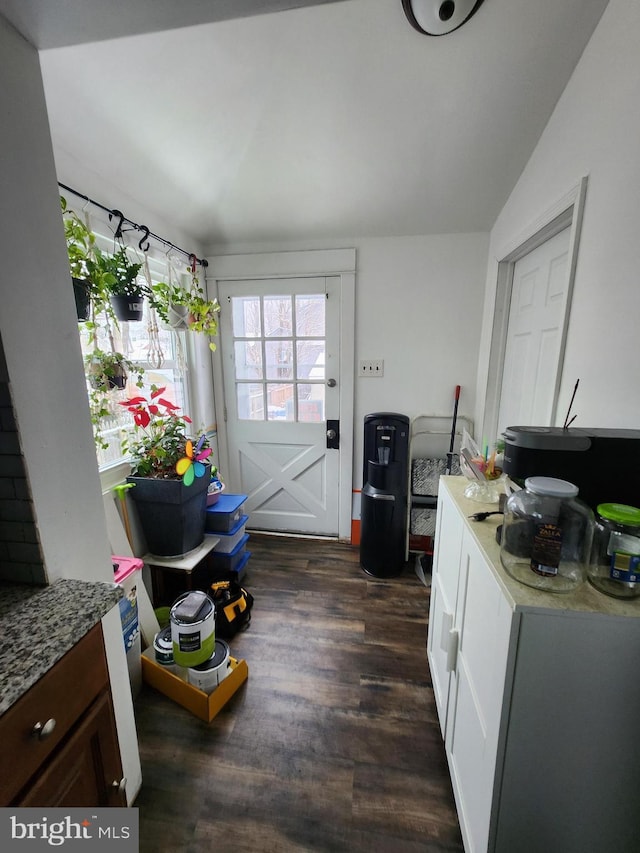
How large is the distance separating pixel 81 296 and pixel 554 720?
5.74 feet

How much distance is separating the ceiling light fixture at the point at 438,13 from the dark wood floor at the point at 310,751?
2.48 m

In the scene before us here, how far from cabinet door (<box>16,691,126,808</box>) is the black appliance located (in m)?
1.19

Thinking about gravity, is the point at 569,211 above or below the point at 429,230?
below

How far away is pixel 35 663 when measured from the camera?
619 millimetres

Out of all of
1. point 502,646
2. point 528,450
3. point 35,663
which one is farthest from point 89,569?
point 528,450

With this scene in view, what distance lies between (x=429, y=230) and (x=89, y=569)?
247cm

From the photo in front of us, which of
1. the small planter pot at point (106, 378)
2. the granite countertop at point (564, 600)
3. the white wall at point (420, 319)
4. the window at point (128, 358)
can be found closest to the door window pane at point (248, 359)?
the window at point (128, 358)

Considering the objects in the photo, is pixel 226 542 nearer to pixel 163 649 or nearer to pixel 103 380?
pixel 163 649

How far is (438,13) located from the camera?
41.4 inches

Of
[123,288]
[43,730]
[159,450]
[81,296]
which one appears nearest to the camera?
[43,730]

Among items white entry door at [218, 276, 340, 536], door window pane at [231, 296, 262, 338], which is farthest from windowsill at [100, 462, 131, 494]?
door window pane at [231, 296, 262, 338]

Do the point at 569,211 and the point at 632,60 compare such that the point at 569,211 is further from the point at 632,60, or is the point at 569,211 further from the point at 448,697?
the point at 448,697

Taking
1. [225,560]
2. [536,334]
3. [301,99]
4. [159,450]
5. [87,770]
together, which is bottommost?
[225,560]

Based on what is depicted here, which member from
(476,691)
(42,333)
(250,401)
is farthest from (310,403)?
(476,691)
